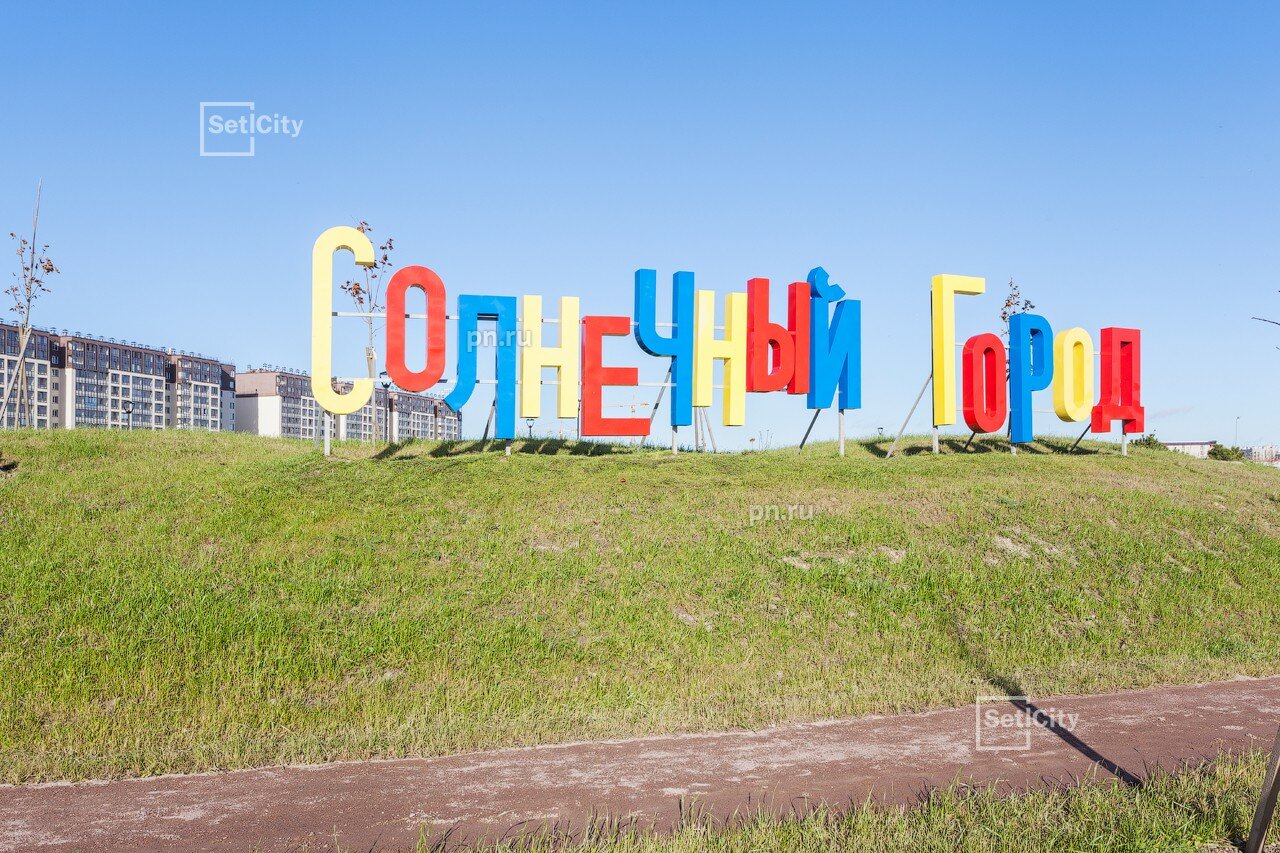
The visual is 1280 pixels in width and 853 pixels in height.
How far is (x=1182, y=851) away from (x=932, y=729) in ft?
13.0

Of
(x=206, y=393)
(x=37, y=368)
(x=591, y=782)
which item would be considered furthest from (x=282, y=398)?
(x=591, y=782)

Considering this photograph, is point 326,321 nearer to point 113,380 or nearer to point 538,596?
point 538,596

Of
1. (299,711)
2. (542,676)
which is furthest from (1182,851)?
(299,711)

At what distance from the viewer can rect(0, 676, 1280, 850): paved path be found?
7988mm

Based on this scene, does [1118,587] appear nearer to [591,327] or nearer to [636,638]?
[636,638]

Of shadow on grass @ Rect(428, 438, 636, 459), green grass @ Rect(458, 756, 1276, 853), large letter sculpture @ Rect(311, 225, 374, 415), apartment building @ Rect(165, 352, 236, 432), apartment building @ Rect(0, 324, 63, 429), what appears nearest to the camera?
green grass @ Rect(458, 756, 1276, 853)

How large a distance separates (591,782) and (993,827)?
12.3 feet

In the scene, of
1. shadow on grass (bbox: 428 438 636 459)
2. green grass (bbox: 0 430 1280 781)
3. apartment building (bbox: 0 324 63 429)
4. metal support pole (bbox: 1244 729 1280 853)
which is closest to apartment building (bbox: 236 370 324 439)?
apartment building (bbox: 0 324 63 429)

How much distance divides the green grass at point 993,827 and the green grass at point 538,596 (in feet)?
11.5

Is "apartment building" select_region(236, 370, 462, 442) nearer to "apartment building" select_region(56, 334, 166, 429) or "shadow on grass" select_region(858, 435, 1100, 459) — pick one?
"apartment building" select_region(56, 334, 166, 429)

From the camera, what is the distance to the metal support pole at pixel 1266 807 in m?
6.92

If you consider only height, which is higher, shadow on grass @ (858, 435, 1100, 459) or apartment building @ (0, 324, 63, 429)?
apartment building @ (0, 324, 63, 429)

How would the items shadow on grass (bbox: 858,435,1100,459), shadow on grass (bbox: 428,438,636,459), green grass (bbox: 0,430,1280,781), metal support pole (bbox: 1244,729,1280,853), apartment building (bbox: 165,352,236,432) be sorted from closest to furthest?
metal support pole (bbox: 1244,729,1280,853) → green grass (bbox: 0,430,1280,781) → shadow on grass (bbox: 428,438,636,459) → shadow on grass (bbox: 858,435,1100,459) → apartment building (bbox: 165,352,236,432)

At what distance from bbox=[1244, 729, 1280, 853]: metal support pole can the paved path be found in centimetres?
218
